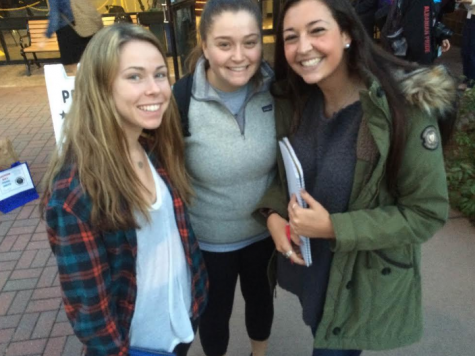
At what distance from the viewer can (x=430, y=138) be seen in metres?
1.34

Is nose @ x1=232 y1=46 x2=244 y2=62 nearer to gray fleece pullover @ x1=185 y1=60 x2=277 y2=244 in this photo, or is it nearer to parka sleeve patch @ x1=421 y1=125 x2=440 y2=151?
gray fleece pullover @ x1=185 y1=60 x2=277 y2=244

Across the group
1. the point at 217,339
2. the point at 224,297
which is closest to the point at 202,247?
the point at 224,297

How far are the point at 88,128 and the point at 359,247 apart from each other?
0.94m

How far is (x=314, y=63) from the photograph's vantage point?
1.46 meters

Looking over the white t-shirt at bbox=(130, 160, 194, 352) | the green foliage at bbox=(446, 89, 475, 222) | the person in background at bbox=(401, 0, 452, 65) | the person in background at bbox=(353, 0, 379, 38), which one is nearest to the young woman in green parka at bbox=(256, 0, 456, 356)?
the white t-shirt at bbox=(130, 160, 194, 352)

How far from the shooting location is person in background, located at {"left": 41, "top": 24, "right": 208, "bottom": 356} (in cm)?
129

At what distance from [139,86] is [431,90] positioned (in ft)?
3.02

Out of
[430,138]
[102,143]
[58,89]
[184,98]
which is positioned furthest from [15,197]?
[430,138]

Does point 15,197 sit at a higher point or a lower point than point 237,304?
higher

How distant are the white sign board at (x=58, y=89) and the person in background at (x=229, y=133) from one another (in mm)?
1291

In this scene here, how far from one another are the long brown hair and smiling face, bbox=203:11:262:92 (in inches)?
12.9

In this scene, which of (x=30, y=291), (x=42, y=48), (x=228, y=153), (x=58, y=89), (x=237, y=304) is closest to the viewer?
(x=228, y=153)

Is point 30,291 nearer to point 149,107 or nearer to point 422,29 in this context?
point 149,107

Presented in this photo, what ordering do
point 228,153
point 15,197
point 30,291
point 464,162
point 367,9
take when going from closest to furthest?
point 228,153 → point 30,291 → point 464,162 → point 15,197 → point 367,9
